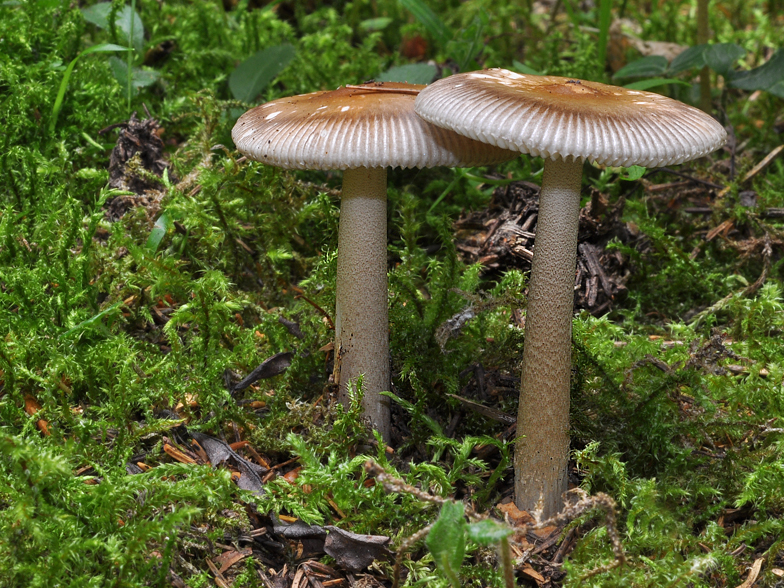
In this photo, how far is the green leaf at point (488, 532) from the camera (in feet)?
4.08

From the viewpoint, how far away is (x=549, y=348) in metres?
1.88

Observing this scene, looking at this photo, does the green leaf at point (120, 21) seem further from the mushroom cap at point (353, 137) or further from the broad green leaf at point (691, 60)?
the broad green leaf at point (691, 60)

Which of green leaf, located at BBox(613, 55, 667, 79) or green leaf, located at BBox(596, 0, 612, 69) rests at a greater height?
green leaf, located at BBox(596, 0, 612, 69)

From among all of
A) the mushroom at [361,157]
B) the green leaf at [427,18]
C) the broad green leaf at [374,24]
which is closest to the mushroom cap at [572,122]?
the mushroom at [361,157]

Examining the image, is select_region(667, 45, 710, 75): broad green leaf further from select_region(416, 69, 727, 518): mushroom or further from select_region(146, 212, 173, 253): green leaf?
select_region(146, 212, 173, 253): green leaf

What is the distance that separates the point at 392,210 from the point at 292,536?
1.53m

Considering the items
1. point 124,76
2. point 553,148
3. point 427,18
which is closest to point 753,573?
point 553,148

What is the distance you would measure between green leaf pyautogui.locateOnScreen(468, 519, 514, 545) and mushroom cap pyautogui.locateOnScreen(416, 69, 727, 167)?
810mm

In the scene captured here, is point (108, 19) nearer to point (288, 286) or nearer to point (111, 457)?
point (288, 286)

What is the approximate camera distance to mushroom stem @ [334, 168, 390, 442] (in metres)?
2.02

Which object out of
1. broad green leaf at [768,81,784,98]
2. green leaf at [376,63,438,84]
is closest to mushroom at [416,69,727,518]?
green leaf at [376,63,438,84]

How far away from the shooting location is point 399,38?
14.5ft

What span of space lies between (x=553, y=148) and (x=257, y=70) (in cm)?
184

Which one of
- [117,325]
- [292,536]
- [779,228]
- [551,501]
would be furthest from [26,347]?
[779,228]
